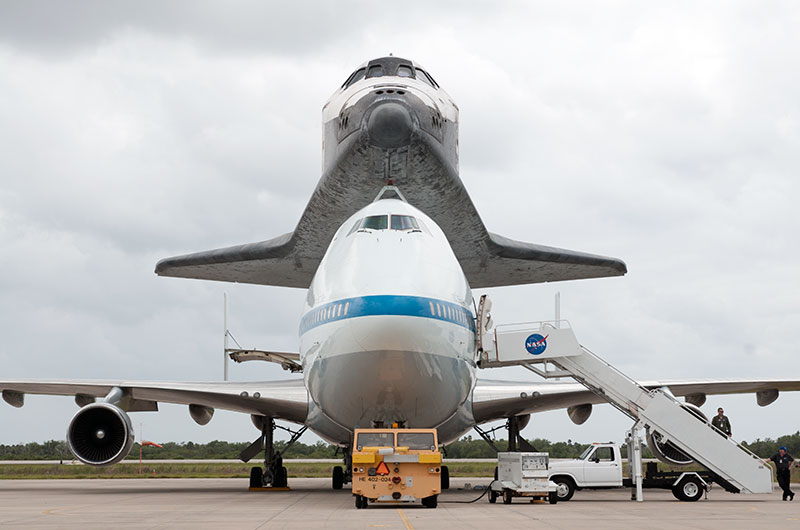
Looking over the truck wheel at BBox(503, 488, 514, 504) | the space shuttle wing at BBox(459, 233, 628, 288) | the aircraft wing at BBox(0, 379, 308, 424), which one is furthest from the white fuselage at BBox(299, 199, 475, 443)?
the space shuttle wing at BBox(459, 233, 628, 288)

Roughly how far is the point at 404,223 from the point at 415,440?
3624 mm

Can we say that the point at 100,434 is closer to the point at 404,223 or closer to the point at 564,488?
the point at 404,223

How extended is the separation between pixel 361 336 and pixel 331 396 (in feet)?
4.71

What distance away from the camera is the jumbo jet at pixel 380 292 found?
1333 cm

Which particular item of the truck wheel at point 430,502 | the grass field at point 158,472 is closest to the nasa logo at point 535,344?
the truck wheel at point 430,502

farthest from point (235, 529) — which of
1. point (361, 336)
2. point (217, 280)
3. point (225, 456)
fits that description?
point (225, 456)

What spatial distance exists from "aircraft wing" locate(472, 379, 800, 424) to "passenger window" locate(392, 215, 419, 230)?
516 cm

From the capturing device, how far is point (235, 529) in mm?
9727

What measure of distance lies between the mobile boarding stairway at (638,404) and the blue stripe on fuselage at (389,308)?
2.41 m

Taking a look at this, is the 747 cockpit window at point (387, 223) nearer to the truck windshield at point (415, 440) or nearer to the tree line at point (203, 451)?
the truck windshield at point (415, 440)

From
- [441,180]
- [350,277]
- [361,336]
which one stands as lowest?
[361,336]

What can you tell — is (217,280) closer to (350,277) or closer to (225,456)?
(350,277)

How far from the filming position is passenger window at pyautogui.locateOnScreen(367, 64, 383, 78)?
2044cm

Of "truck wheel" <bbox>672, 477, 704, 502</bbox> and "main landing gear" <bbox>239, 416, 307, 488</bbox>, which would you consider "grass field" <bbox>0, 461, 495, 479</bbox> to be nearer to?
"main landing gear" <bbox>239, 416, 307, 488</bbox>
